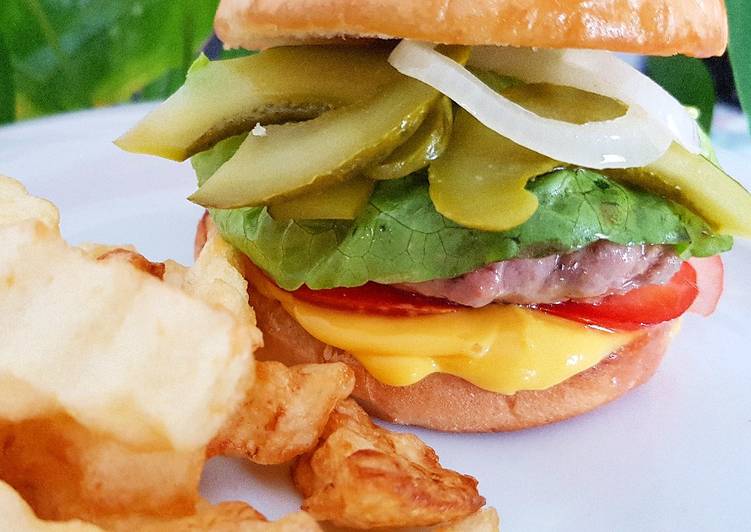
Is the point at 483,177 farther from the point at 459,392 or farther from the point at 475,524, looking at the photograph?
the point at 475,524

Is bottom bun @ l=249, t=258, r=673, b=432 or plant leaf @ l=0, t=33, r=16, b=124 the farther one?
plant leaf @ l=0, t=33, r=16, b=124

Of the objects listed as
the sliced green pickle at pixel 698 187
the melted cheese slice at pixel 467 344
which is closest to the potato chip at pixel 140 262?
the melted cheese slice at pixel 467 344

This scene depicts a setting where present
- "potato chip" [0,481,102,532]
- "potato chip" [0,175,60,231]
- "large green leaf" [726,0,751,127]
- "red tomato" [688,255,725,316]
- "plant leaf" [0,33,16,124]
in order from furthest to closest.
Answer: "plant leaf" [0,33,16,124]
"large green leaf" [726,0,751,127]
"red tomato" [688,255,725,316]
"potato chip" [0,175,60,231]
"potato chip" [0,481,102,532]

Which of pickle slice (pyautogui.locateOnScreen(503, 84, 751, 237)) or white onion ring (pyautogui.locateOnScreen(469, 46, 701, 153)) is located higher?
white onion ring (pyautogui.locateOnScreen(469, 46, 701, 153))

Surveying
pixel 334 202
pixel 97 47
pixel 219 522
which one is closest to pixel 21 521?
pixel 219 522

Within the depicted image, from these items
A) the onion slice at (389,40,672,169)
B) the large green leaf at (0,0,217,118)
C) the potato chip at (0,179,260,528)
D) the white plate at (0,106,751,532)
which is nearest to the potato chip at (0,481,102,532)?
the potato chip at (0,179,260,528)

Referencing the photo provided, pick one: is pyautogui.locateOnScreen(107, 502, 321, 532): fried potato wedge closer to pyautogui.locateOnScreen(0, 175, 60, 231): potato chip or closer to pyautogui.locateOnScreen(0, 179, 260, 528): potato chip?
pyautogui.locateOnScreen(0, 179, 260, 528): potato chip

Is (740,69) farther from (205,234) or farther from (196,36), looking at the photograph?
(196,36)

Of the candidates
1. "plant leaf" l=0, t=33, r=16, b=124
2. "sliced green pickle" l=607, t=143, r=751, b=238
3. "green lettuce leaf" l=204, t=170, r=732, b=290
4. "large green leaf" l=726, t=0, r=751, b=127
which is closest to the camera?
"green lettuce leaf" l=204, t=170, r=732, b=290
